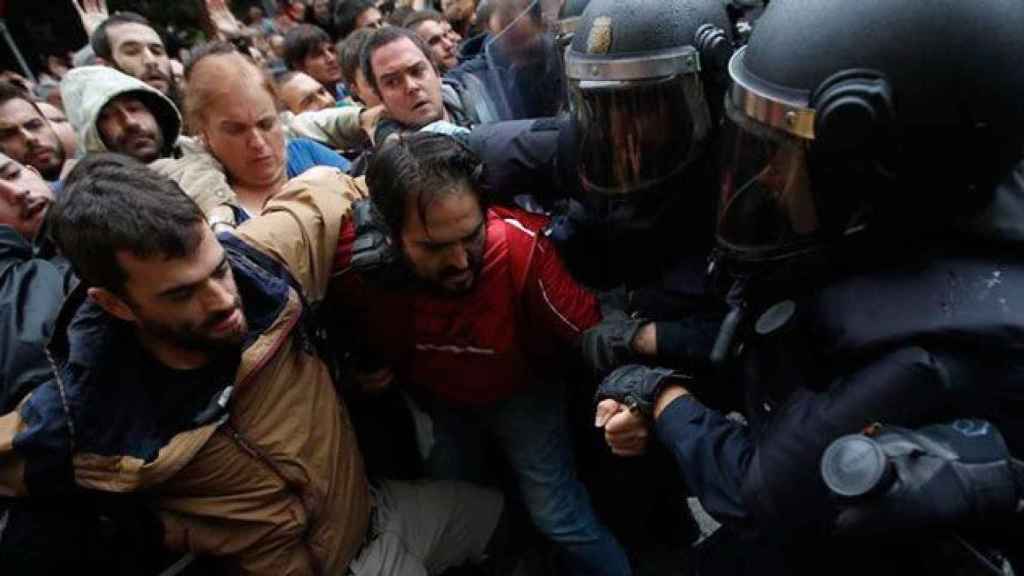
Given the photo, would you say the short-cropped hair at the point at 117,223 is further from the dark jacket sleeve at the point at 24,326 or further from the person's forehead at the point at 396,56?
the person's forehead at the point at 396,56

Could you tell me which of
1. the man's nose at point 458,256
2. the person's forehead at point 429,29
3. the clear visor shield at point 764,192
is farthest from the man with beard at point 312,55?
the clear visor shield at point 764,192

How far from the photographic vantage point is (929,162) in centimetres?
103

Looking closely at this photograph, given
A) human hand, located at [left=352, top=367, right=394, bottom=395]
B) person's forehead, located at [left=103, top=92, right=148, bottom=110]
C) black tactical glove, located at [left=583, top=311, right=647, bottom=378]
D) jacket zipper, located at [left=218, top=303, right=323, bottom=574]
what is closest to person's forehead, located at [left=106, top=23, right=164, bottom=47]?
person's forehead, located at [left=103, top=92, right=148, bottom=110]

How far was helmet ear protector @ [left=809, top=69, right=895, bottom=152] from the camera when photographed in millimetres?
981

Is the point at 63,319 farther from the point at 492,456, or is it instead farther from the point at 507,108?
the point at 507,108

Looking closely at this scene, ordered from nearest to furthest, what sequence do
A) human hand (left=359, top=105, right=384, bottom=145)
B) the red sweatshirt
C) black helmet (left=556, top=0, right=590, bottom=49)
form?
the red sweatshirt
black helmet (left=556, top=0, right=590, bottom=49)
human hand (left=359, top=105, right=384, bottom=145)

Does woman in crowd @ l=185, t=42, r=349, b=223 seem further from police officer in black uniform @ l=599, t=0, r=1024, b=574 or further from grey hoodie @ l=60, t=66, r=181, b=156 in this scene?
police officer in black uniform @ l=599, t=0, r=1024, b=574

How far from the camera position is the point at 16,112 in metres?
2.57

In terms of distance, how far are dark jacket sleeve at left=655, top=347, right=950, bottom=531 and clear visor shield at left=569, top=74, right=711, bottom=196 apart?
0.55 metres

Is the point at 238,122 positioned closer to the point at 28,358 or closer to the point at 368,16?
the point at 28,358

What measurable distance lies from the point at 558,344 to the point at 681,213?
0.59m

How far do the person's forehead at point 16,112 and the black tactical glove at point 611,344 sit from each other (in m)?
2.21

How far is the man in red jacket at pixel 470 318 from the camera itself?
181 centimetres

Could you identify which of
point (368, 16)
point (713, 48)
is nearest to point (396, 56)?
point (713, 48)
